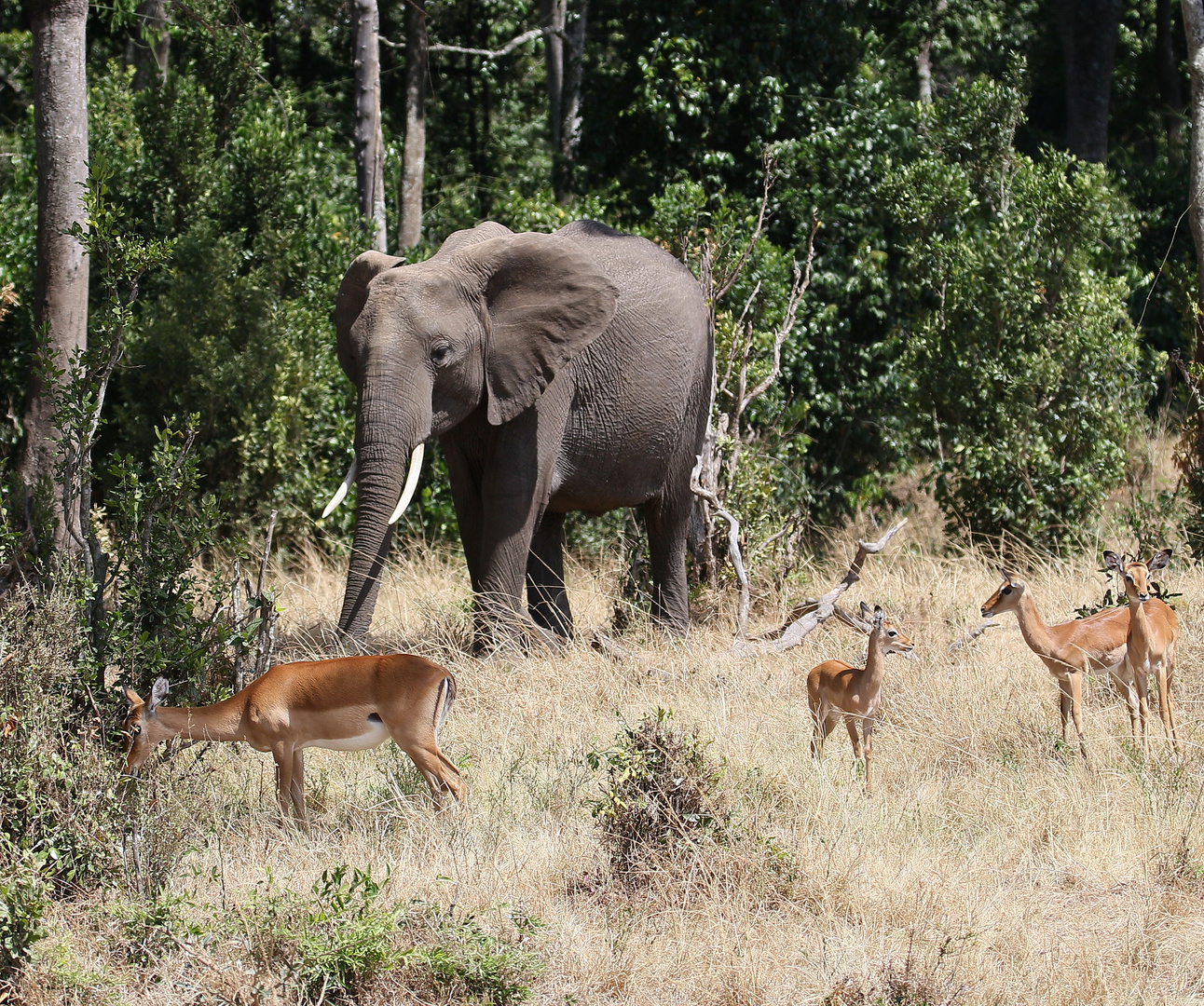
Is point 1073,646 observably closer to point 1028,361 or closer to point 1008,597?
point 1008,597

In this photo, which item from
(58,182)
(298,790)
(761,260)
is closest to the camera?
(298,790)

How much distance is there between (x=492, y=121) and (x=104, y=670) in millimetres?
17961

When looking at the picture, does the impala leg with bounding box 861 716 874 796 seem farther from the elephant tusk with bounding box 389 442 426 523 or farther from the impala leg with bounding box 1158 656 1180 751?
the elephant tusk with bounding box 389 442 426 523

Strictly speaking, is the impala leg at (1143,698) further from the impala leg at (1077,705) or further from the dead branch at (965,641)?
the dead branch at (965,641)

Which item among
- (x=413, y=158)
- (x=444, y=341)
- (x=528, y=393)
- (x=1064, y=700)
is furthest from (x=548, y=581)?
(x=413, y=158)

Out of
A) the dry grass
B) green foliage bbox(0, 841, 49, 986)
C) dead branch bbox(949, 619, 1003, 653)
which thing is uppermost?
green foliage bbox(0, 841, 49, 986)

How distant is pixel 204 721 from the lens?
17.7 feet

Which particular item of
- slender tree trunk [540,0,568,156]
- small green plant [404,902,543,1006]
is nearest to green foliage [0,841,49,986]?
small green plant [404,902,543,1006]

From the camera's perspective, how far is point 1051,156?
1233cm

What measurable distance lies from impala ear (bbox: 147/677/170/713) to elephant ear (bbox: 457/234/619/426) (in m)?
2.72

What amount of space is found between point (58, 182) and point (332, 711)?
3609 millimetres

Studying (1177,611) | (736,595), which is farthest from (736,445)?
(1177,611)

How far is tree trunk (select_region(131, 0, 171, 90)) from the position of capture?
32.0 ft

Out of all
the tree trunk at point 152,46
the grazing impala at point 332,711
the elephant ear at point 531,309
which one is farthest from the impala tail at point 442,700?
the tree trunk at point 152,46
